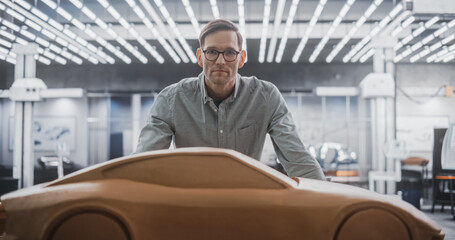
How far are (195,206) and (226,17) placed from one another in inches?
309

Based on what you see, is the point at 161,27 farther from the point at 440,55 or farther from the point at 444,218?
the point at 440,55

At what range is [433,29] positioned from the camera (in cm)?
863

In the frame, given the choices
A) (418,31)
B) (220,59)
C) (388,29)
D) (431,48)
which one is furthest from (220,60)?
(431,48)

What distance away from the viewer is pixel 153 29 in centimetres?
795

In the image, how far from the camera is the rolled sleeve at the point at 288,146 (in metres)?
0.92

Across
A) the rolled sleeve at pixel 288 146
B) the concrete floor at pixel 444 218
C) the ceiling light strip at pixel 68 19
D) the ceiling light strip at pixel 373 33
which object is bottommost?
the concrete floor at pixel 444 218

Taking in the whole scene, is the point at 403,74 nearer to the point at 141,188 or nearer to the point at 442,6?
the point at 442,6

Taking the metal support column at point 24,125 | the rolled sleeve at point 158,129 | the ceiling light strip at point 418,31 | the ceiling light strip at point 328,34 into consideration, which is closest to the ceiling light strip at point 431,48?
the ceiling light strip at point 418,31

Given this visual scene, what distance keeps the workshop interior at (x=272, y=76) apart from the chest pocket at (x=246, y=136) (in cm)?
366

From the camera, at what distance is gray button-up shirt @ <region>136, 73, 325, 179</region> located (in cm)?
112

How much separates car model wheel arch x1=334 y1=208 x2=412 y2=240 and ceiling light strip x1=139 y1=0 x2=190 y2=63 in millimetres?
6389

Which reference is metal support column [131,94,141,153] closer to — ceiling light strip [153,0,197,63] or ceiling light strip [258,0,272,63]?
ceiling light strip [153,0,197,63]

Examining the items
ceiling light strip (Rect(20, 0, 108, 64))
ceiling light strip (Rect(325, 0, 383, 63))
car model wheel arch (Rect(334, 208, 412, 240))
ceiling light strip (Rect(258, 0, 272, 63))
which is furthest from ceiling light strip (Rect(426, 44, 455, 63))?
car model wheel arch (Rect(334, 208, 412, 240))

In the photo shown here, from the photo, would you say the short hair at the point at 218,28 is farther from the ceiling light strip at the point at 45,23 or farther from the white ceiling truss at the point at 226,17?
the ceiling light strip at the point at 45,23
